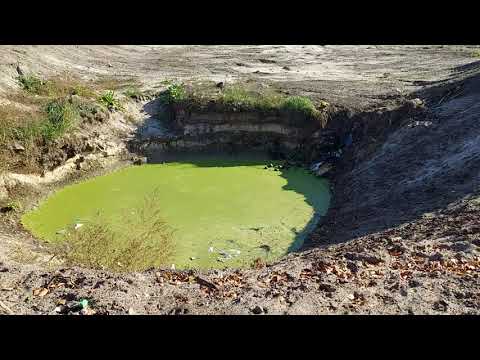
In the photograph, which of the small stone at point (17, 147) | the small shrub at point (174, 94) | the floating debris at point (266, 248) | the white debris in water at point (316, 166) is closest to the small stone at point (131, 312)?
the floating debris at point (266, 248)

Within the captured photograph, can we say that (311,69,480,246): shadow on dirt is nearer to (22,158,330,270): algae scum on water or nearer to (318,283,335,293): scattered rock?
(22,158,330,270): algae scum on water

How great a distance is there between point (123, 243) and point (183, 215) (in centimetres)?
166

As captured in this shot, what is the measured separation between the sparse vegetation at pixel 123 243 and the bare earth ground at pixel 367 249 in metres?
0.69

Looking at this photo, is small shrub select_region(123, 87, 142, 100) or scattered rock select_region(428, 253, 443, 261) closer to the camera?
scattered rock select_region(428, 253, 443, 261)

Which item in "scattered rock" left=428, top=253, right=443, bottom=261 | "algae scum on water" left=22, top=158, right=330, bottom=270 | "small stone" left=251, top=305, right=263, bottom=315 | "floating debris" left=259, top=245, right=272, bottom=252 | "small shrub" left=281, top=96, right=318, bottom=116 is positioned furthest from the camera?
"small shrub" left=281, top=96, right=318, bottom=116

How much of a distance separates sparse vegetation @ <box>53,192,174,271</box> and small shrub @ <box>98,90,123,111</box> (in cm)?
504

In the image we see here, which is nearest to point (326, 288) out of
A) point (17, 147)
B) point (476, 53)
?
point (17, 147)

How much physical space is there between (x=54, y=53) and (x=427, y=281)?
1605 centimetres

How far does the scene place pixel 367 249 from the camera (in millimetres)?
6648

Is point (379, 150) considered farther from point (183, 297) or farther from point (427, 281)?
point (183, 297)

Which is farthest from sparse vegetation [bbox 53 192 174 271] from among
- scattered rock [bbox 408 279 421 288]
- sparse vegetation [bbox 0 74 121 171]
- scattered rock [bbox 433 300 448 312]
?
scattered rock [bbox 433 300 448 312]

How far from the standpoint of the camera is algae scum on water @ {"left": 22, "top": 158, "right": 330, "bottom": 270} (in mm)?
8727

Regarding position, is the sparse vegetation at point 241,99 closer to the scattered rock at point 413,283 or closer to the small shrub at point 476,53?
the small shrub at point 476,53

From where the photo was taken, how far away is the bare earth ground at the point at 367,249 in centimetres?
532
